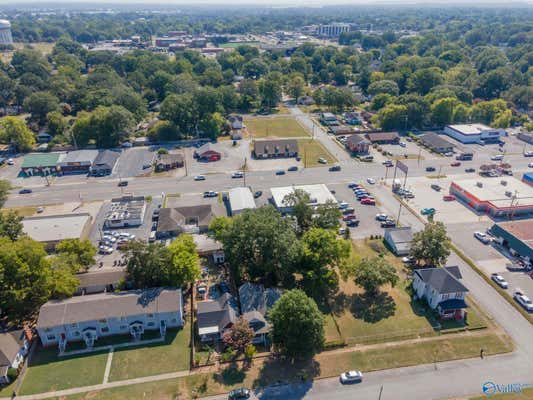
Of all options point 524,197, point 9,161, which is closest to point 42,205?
point 9,161

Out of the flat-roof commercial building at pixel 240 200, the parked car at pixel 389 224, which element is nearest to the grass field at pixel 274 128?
the flat-roof commercial building at pixel 240 200

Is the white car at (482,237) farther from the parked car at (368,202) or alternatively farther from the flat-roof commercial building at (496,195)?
the parked car at (368,202)

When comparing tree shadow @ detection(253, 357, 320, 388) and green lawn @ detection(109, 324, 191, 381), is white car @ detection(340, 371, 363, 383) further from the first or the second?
green lawn @ detection(109, 324, 191, 381)

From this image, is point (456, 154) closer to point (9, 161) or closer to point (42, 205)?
point (42, 205)

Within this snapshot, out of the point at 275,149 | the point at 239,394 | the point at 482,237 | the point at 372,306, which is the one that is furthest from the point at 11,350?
the point at 275,149

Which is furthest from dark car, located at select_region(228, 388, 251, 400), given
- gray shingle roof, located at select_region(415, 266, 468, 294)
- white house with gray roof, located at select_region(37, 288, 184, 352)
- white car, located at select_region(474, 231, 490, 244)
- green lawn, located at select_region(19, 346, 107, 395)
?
white car, located at select_region(474, 231, 490, 244)

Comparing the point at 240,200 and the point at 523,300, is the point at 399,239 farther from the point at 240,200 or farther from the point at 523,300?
the point at 240,200
